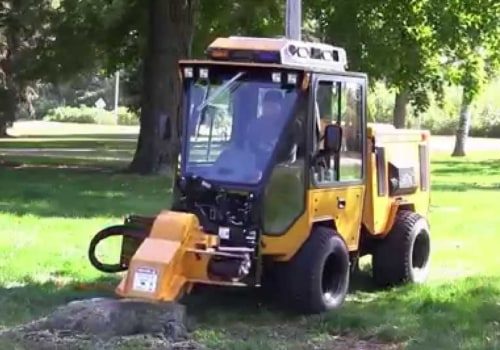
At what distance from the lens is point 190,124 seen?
32.9 feet

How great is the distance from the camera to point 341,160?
33.7ft

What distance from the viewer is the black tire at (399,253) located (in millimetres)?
11398

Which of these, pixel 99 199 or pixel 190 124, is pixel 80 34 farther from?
pixel 190 124

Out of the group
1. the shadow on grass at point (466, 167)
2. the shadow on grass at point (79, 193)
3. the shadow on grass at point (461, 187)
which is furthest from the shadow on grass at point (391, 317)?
the shadow on grass at point (466, 167)

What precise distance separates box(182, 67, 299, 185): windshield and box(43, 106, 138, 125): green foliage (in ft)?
230

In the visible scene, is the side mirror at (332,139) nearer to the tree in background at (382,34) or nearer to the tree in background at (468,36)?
the tree in background at (382,34)

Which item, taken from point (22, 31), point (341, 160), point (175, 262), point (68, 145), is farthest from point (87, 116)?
point (175, 262)

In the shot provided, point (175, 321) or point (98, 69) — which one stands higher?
point (98, 69)

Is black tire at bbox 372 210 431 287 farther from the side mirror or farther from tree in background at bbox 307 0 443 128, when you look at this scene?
tree in background at bbox 307 0 443 128

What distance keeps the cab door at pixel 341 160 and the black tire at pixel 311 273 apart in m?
0.22

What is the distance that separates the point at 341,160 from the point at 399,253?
1610 millimetres

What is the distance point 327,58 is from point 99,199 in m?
9.88

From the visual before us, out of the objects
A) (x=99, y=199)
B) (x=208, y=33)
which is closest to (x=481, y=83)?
(x=208, y=33)

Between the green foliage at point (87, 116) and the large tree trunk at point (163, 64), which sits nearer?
the large tree trunk at point (163, 64)
